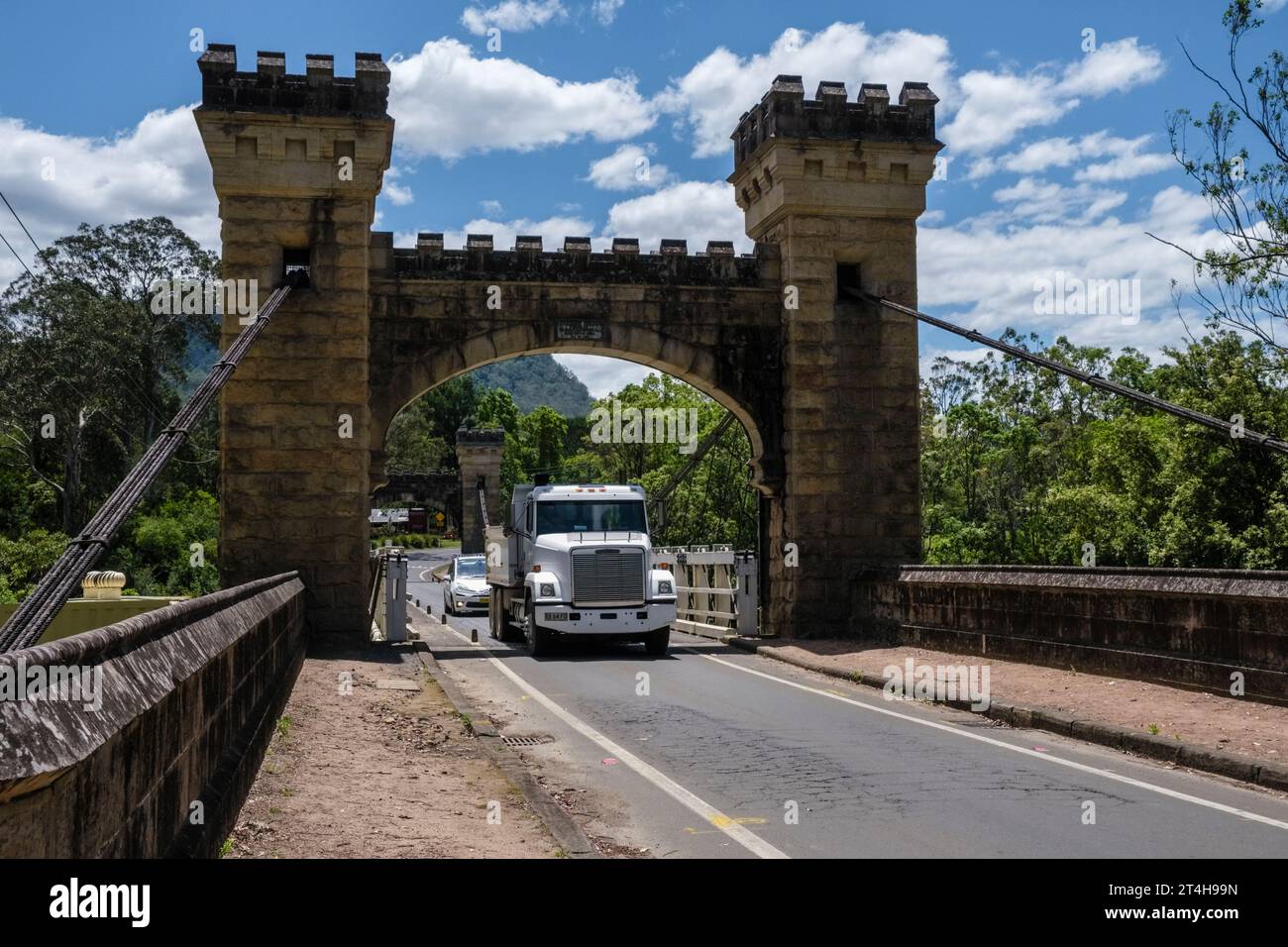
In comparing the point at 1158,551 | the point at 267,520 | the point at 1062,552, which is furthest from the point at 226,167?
the point at 1062,552

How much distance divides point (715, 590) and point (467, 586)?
10.2m

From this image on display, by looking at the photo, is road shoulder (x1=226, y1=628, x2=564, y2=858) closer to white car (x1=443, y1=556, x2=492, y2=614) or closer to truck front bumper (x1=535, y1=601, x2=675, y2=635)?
→ truck front bumper (x1=535, y1=601, x2=675, y2=635)

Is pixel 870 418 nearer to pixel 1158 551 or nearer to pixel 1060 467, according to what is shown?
pixel 1158 551

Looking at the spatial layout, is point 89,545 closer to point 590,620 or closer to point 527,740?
point 527,740

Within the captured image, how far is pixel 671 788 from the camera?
Result: 845cm

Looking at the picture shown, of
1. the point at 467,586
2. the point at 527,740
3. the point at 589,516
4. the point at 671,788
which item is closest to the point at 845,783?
the point at 671,788

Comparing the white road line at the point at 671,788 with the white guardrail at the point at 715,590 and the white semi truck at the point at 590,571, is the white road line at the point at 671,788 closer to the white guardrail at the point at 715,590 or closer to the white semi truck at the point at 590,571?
the white semi truck at the point at 590,571

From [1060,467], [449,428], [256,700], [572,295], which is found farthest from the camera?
[449,428]

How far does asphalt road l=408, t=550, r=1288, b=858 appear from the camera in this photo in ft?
21.9

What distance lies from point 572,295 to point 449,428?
88528 mm

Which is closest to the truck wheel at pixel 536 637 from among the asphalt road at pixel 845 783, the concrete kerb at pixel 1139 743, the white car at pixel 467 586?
the asphalt road at pixel 845 783

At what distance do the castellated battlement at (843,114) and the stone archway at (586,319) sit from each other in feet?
0.12

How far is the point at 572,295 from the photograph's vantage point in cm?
2047

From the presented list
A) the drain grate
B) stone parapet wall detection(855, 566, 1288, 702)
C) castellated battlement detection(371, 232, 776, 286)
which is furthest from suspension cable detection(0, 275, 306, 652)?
stone parapet wall detection(855, 566, 1288, 702)
